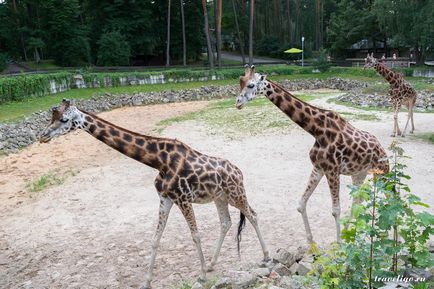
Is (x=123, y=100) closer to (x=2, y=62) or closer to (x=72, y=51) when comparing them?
(x=2, y=62)

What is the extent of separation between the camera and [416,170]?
44.9ft

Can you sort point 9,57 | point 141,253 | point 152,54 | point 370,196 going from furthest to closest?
point 152,54 < point 9,57 < point 141,253 < point 370,196

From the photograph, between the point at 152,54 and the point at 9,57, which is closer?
the point at 9,57

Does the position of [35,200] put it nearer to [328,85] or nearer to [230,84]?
[230,84]

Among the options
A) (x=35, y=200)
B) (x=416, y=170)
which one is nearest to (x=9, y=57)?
(x=35, y=200)

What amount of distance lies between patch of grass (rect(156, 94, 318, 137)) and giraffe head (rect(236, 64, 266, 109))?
12.1m

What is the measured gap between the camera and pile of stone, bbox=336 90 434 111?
2639 cm

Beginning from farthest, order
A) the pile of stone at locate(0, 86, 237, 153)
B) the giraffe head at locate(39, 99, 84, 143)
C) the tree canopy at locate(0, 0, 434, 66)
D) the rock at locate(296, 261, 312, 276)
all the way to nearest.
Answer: the tree canopy at locate(0, 0, 434, 66)
the pile of stone at locate(0, 86, 237, 153)
the giraffe head at locate(39, 99, 84, 143)
the rock at locate(296, 261, 312, 276)

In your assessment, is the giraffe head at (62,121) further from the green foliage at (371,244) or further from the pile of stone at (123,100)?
the pile of stone at (123,100)

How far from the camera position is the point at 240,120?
23.7m

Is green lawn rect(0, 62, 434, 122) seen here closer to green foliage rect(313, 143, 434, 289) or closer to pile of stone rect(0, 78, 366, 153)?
pile of stone rect(0, 78, 366, 153)

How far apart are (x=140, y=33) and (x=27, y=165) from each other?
117 feet

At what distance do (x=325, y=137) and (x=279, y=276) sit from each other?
2.85 metres

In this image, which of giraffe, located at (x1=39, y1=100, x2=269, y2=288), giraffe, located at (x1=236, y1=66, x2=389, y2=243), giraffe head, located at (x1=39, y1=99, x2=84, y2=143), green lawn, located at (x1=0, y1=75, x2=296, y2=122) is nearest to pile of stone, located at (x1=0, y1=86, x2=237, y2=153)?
green lawn, located at (x1=0, y1=75, x2=296, y2=122)
